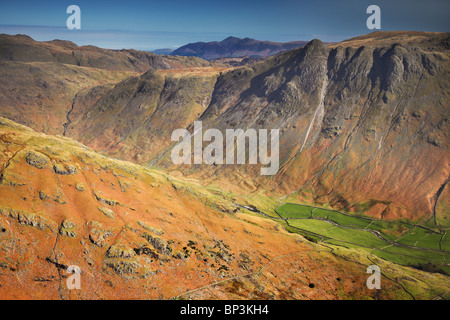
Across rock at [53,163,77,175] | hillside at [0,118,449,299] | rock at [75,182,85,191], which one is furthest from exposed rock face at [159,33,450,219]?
rock at [75,182,85,191]

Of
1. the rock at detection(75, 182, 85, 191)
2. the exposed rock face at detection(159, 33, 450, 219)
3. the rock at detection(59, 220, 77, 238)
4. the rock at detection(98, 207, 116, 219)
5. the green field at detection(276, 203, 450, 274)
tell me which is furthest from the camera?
the exposed rock face at detection(159, 33, 450, 219)

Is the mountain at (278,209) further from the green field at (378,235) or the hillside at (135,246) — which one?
the green field at (378,235)

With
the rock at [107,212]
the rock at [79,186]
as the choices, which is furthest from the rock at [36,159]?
the rock at [107,212]

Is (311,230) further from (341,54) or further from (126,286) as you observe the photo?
(341,54)

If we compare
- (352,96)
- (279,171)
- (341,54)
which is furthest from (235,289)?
(341,54)

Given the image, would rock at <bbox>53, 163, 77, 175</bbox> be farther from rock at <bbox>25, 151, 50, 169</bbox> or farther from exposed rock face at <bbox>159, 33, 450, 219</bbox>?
exposed rock face at <bbox>159, 33, 450, 219</bbox>

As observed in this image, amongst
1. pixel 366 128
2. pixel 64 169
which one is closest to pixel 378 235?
pixel 366 128

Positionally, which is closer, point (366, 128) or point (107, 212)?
point (107, 212)

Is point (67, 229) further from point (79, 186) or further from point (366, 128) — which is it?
point (366, 128)
